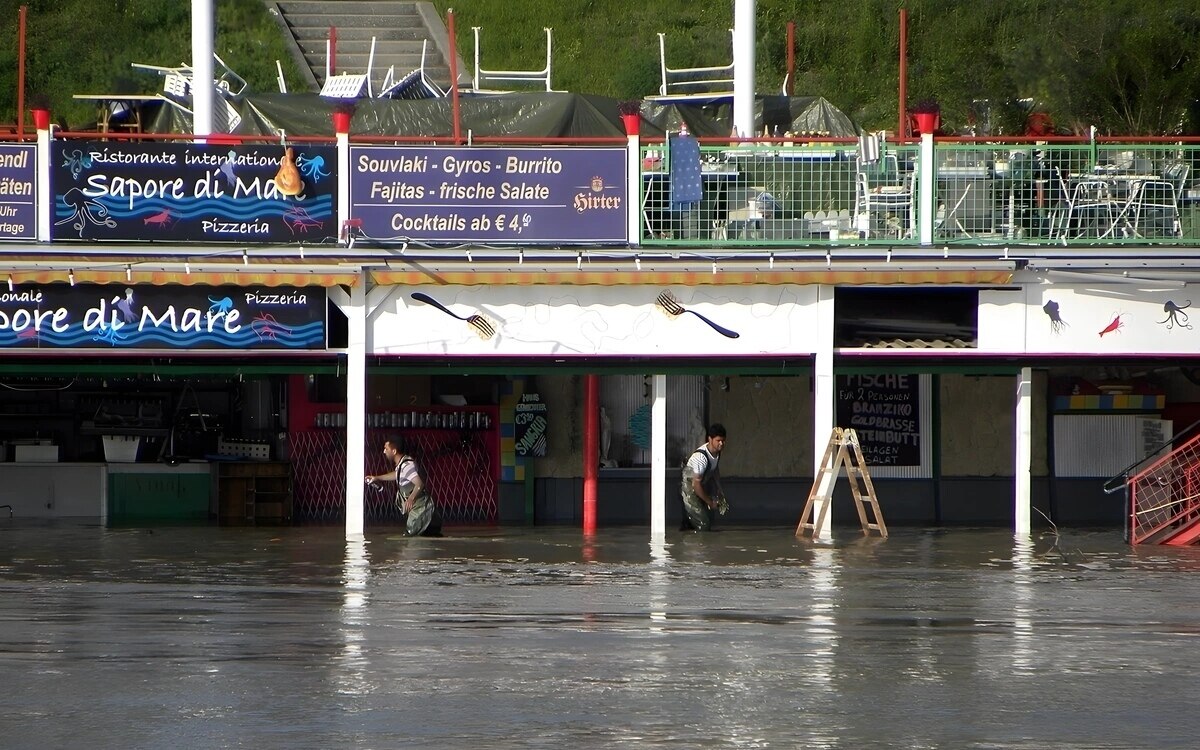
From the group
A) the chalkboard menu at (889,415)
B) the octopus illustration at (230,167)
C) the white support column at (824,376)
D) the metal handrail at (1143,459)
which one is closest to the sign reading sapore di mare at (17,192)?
the octopus illustration at (230,167)

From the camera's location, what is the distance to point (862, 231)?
→ 1647 centimetres

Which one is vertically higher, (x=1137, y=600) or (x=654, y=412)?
(x=654, y=412)

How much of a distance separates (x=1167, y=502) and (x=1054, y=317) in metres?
2.64

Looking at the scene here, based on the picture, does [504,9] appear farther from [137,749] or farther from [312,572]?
[137,749]

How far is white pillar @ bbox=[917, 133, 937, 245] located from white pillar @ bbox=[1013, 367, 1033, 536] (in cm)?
190

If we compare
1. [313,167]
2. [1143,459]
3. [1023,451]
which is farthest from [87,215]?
[1143,459]

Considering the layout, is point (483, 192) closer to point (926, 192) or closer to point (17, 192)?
point (926, 192)

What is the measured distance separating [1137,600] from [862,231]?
17.9ft

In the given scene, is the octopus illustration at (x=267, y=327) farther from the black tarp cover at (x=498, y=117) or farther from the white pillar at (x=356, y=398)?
the black tarp cover at (x=498, y=117)

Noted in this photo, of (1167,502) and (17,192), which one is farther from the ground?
(17,192)

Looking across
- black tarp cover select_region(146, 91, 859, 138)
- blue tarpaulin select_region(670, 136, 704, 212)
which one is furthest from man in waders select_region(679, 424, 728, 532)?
black tarp cover select_region(146, 91, 859, 138)

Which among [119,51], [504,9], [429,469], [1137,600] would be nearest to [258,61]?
[119,51]

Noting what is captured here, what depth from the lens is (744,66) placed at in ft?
58.7

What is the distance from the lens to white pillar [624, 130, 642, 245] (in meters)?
16.3
